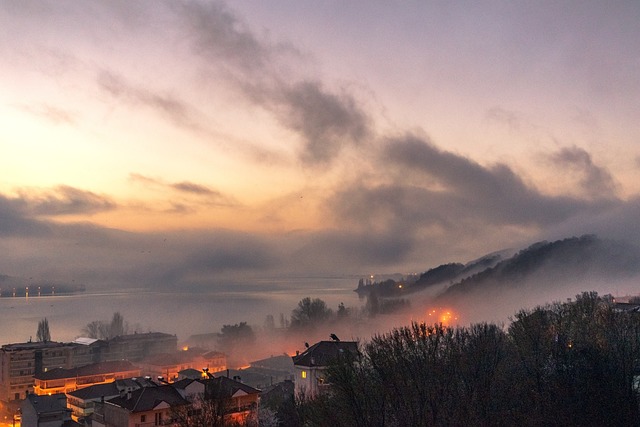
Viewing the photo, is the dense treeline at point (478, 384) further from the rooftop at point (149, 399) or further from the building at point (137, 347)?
the building at point (137, 347)

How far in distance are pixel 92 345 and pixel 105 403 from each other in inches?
1951

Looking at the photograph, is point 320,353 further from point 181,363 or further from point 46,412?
point 181,363

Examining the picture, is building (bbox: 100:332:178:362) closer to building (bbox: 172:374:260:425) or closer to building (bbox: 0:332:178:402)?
building (bbox: 0:332:178:402)

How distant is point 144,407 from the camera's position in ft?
111

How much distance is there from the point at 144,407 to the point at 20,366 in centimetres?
4114

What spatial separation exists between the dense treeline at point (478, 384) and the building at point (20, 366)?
169ft

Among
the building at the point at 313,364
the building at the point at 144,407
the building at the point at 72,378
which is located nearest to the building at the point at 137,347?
the building at the point at 72,378

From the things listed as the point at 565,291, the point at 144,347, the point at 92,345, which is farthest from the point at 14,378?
the point at 565,291

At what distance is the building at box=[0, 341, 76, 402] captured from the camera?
204 feet

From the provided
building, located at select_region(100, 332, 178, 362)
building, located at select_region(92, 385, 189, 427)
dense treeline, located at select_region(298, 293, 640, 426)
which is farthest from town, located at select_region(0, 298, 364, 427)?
dense treeline, located at select_region(298, 293, 640, 426)

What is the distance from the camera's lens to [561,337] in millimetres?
27391

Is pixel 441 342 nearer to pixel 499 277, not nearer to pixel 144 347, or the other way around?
pixel 144 347

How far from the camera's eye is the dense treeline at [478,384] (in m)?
20.8

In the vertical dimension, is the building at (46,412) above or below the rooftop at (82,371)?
below
